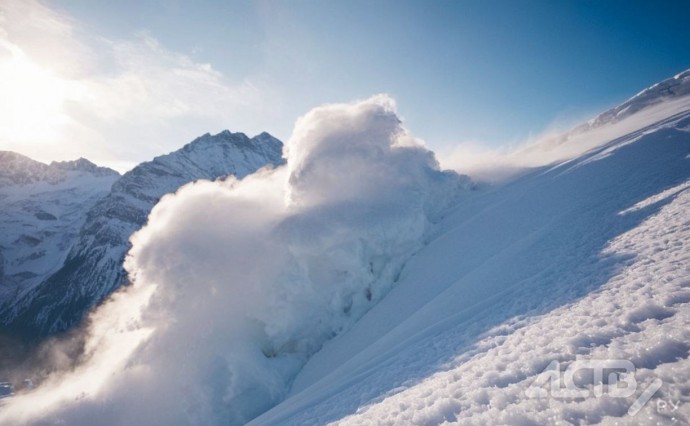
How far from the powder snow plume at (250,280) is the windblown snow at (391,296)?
0.32 feet

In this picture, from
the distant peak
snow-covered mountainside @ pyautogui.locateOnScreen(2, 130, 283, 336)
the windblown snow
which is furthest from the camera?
snow-covered mountainside @ pyautogui.locateOnScreen(2, 130, 283, 336)

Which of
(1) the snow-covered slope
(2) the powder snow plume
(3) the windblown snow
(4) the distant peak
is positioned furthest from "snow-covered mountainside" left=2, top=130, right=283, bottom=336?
(4) the distant peak

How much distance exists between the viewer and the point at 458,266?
17.0 meters

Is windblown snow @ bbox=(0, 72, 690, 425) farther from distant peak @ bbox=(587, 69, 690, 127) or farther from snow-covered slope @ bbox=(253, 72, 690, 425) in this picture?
distant peak @ bbox=(587, 69, 690, 127)

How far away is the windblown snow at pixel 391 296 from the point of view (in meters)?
6.19

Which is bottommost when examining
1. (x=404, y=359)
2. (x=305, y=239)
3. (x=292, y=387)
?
(x=292, y=387)

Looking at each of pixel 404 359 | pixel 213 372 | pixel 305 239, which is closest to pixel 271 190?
pixel 305 239

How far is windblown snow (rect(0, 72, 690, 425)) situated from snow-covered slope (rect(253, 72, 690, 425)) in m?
0.06

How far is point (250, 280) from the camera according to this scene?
16.9 meters

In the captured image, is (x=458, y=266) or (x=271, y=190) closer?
(x=458, y=266)

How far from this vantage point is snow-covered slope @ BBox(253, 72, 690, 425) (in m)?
5.44

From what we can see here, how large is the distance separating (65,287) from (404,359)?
206m

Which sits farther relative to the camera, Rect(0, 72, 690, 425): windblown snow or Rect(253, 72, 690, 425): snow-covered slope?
Rect(0, 72, 690, 425): windblown snow

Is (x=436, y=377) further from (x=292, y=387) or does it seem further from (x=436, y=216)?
(x=436, y=216)
